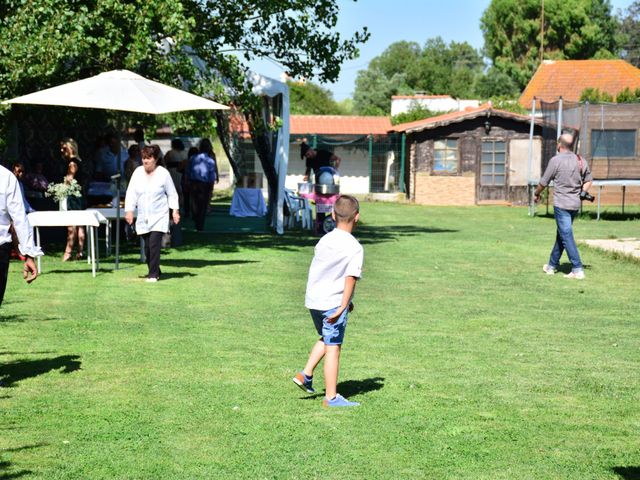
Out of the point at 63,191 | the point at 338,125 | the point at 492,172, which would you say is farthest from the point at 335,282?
the point at 338,125

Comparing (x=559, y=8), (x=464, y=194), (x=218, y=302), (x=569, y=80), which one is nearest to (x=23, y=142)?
(x=218, y=302)

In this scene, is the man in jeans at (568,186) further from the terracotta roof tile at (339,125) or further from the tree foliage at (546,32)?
the tree foliage at (546,32)

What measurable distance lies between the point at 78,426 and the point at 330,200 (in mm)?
14502

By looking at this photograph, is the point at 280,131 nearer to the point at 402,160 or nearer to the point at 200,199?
the point at 200,199

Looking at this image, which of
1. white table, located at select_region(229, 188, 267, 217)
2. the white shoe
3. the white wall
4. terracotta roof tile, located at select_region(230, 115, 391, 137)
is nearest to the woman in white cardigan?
the white shoe

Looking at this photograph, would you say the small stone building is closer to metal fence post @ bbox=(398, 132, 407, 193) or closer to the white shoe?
metal fence post @ bbox=(398, 132, 407, 193)

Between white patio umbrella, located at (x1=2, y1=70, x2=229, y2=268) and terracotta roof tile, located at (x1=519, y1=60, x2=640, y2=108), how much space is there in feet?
129

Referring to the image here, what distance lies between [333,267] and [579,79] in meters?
50.0

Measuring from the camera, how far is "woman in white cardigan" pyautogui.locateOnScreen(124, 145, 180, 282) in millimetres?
13523

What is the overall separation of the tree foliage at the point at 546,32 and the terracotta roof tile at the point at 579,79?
2060cm

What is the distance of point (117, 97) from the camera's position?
14.7 m

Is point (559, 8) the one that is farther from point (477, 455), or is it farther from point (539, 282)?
point (477, 455)

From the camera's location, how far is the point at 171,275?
14461 mm

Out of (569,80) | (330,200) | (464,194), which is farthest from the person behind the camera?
(569,80)
